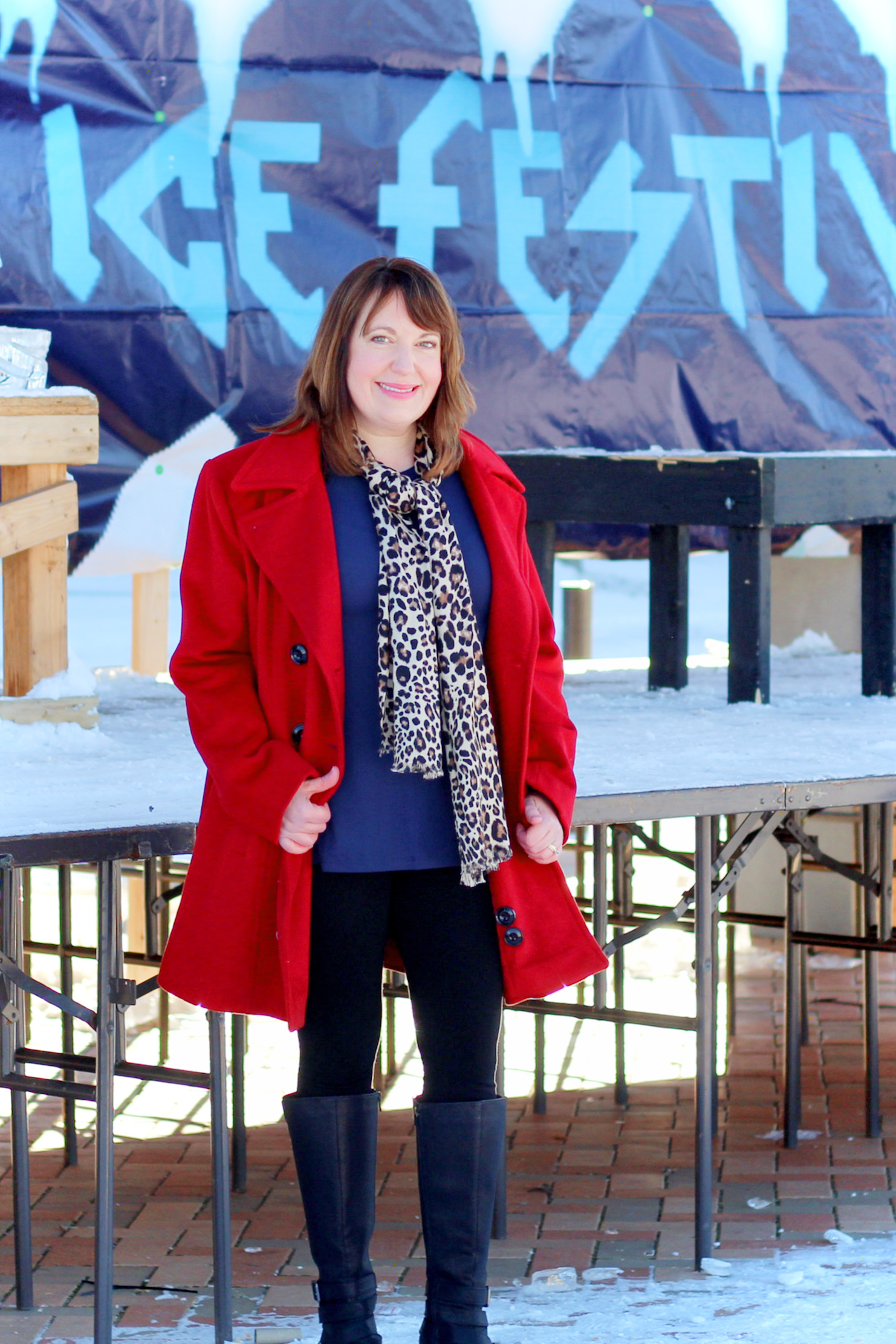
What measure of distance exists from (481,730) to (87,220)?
2711 mm

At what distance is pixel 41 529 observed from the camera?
3324 mm

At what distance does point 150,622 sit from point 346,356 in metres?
3.04

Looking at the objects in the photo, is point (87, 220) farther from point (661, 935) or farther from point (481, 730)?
point (661, 935)

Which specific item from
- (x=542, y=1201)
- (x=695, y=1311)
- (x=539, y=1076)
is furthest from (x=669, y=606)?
(x=695, y=1311)

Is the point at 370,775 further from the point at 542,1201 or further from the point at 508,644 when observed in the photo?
the point at 542,1201

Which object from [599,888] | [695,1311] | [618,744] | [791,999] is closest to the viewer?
[695,1311]

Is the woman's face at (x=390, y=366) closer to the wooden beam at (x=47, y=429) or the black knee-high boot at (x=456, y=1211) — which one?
the black knee-high boot at (x=456, y=1211)

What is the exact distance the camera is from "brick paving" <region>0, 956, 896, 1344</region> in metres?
2.92

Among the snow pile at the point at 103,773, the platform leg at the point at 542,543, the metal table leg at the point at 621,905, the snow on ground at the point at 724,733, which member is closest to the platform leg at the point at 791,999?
the snow on ground at the point at 724,733

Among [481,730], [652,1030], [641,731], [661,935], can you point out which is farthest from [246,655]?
[661,935]

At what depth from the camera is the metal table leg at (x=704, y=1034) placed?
286cm

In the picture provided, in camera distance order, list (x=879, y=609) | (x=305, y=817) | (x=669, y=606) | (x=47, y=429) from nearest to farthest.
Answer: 1. (x=305, y=817)
2. (x=47, y=429)
3. (x=879, y=609)
4. (x=669, y=606)

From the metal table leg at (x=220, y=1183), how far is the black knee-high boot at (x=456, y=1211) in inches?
→ 20.3

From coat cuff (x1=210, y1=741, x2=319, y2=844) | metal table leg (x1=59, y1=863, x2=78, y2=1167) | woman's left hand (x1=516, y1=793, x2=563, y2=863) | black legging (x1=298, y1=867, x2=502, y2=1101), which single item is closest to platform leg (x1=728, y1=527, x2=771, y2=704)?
metal table leg (x1=59, y1=863, x2=78, y2=1167)
